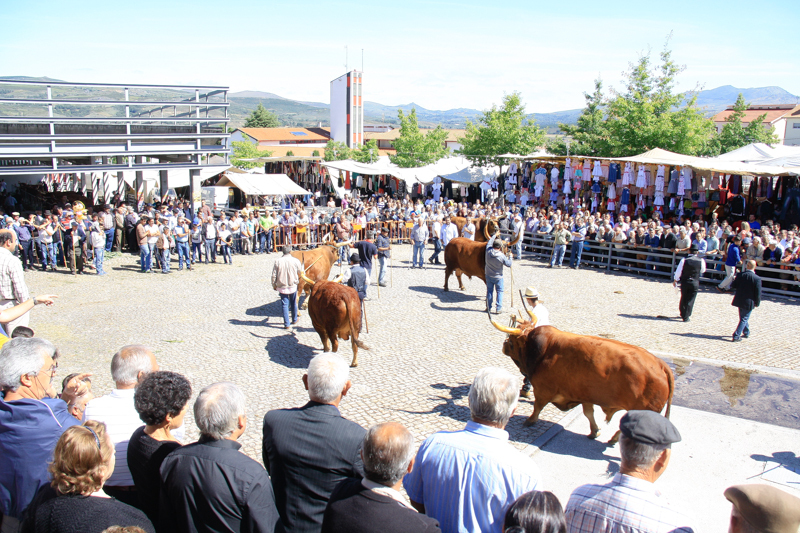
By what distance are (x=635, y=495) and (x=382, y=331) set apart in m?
8.45

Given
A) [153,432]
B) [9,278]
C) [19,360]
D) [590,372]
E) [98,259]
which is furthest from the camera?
[98,259]

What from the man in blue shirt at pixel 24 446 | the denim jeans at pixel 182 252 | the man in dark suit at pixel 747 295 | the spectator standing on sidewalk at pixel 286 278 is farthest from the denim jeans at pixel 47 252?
the man in dark suit at pixel 747 295

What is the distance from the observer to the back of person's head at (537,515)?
2407 mm

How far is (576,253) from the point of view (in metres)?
18.0

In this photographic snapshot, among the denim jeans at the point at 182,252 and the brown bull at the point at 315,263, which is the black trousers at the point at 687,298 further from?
the denim jeans at the point at 182,252

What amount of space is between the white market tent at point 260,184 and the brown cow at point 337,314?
16.1m

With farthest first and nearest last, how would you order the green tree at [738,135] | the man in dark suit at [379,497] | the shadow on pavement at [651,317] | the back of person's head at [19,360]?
the green tree at [738,135] → the shadow on pavement at [651,317] → the back of person's head at [19,360] → the man in dark suit at [379,497]

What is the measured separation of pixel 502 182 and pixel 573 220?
8.84 meters

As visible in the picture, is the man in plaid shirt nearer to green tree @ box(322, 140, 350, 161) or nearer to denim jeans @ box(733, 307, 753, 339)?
denim jeans @ box(733, 307, 753, 339)

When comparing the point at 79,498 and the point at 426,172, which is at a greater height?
the point at 426,172

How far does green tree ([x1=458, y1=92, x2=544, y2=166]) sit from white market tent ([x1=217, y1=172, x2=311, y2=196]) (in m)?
12.3

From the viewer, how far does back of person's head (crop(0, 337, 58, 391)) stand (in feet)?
12.2

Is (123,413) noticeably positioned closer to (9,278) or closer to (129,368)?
(129,368)

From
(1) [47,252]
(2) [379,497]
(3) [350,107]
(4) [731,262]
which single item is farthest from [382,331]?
(3) [350,107]
